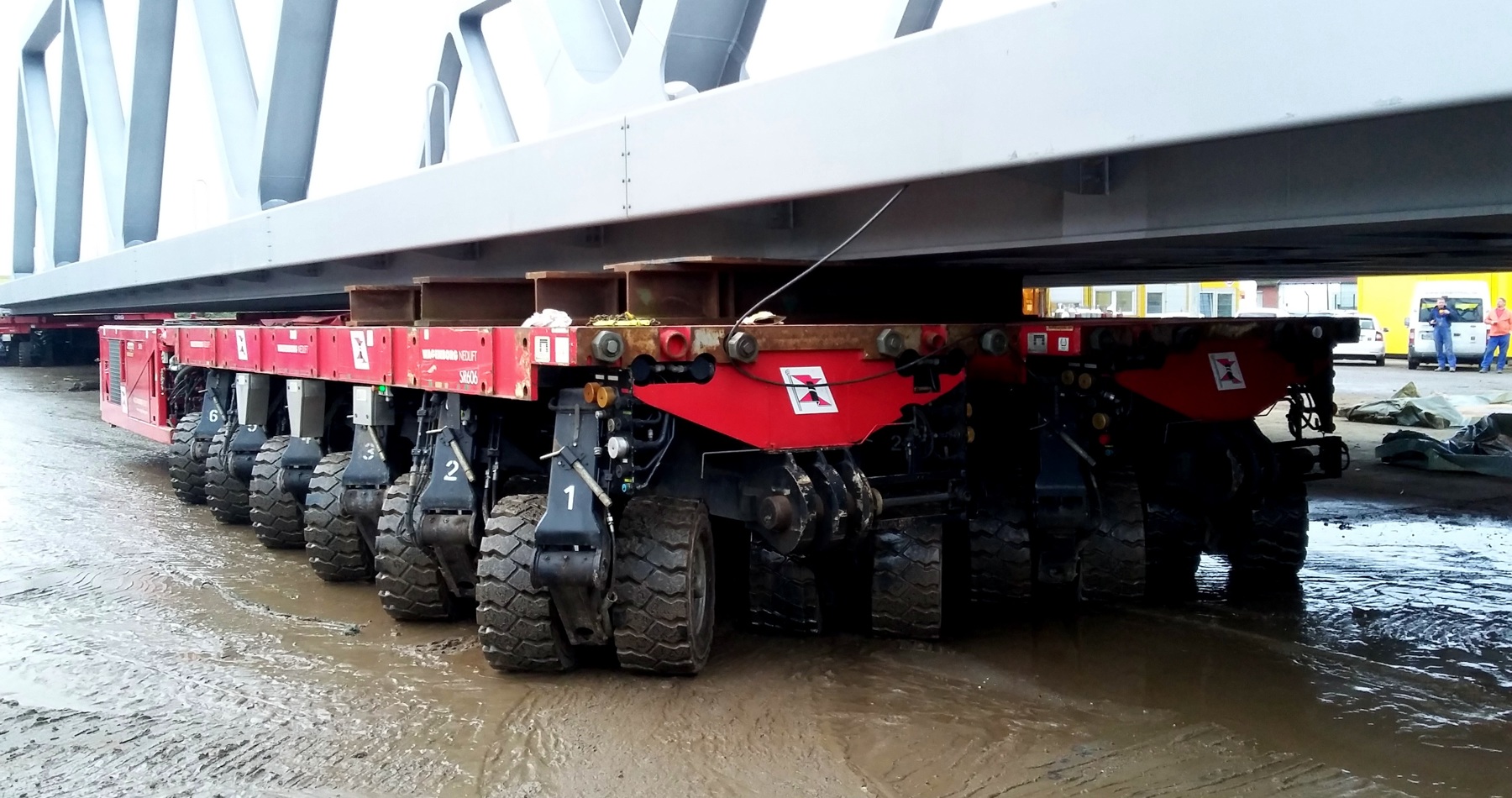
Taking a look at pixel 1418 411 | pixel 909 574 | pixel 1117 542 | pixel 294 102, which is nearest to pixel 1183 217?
pixel 909 574

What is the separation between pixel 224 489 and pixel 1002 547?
246 inches

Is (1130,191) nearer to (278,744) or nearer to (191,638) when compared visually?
(278,744)

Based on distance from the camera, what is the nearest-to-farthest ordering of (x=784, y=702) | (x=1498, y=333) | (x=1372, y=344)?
(x=784, y=702)
(x=1498, y=333)
(x=1372, y=344)

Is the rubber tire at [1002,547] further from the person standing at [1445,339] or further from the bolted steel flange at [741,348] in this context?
the person standing at [1445,339]

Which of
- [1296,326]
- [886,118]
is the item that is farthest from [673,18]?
[1296,326]

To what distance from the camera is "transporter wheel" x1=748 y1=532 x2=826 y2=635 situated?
5891mm

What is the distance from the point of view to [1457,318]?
28578 millimetres

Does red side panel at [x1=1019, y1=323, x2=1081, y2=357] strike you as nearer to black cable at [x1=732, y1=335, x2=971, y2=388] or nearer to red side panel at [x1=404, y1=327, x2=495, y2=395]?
black cable at [x1=732, y1=335, x2=971, y2=388]

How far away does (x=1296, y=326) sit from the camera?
23.4ft

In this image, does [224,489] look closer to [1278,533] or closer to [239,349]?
[239,349]

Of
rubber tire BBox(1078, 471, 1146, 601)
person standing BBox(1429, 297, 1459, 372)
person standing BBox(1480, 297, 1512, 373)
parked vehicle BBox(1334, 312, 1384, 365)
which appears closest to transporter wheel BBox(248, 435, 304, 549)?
rubber tire BBox(1078, 471, 1146, 601)

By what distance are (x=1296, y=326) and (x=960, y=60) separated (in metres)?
3.61

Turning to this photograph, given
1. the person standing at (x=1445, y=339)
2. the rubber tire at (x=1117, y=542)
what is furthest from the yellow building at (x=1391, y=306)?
the rubber tire at (x=1117, y=542)

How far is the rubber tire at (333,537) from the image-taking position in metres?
7.26
